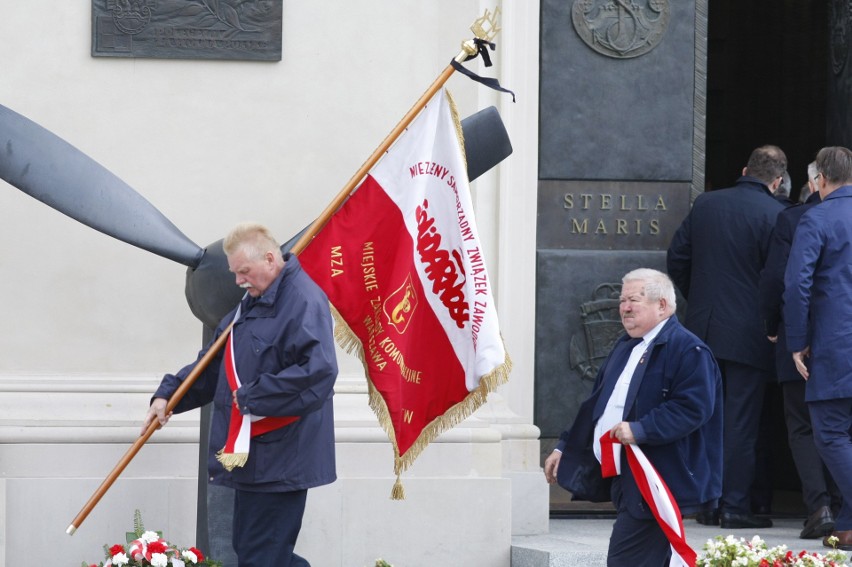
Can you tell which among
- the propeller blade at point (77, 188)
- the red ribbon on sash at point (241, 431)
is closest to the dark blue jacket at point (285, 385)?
the red ribbon on sash at point (241, 431)

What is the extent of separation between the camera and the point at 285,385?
5.55 m

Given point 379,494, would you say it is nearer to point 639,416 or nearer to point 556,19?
point 639,416

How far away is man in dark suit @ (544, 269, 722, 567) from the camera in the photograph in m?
5.70

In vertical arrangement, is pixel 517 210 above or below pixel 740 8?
below

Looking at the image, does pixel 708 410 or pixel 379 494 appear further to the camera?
pixel 379 494

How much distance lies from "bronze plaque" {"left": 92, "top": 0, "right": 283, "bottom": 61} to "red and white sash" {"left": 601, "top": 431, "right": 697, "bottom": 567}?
2832 mm

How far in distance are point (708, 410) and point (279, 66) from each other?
2.92 meters

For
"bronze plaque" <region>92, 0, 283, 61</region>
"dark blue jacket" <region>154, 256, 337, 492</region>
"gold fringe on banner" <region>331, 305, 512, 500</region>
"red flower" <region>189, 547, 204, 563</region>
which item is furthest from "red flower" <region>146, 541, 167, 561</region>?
"bronze plaque" <region>92, 0, 283, 61</region>

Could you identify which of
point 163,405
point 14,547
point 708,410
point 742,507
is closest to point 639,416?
point 708,410

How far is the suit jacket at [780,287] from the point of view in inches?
299

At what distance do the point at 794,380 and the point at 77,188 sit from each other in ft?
11.9

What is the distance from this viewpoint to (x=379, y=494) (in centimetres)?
731

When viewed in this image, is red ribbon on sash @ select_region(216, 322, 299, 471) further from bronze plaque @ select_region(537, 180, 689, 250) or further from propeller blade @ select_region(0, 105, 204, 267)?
bronze plaque @ select_region(537, 180, 689, 250)

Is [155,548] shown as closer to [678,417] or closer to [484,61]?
[678,417]
